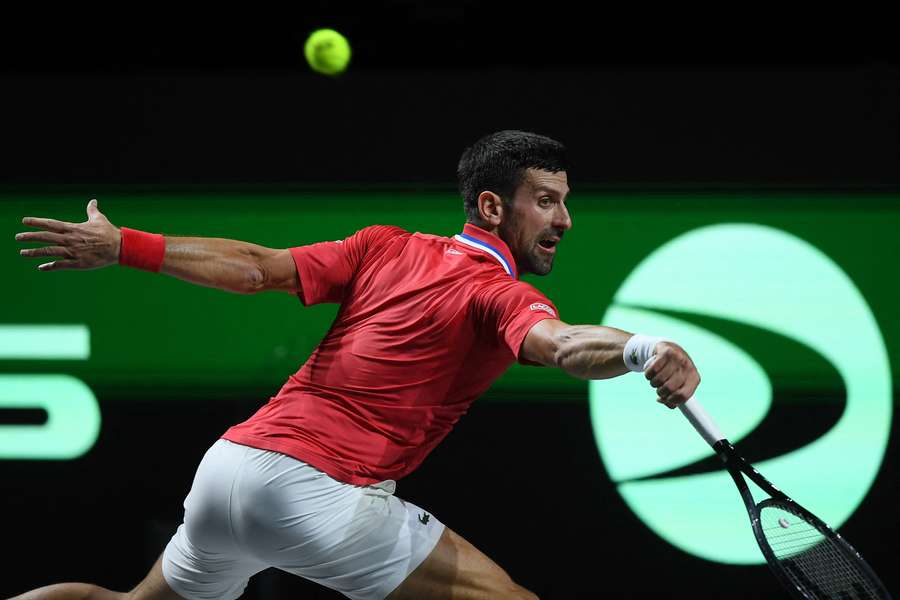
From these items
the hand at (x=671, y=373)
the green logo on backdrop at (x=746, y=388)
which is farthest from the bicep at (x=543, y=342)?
the green logo on backdrop at (x=746, y=388)

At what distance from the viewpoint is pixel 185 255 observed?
3.06 meters

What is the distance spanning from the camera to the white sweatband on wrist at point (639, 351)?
2383mm

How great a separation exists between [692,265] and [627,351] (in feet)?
8.52

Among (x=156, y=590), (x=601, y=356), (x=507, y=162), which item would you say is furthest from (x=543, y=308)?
(x=156, y=590)

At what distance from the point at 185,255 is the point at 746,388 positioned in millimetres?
2776

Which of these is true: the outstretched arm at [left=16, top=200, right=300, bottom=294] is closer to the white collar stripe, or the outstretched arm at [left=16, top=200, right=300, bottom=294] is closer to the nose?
the white collar stripe

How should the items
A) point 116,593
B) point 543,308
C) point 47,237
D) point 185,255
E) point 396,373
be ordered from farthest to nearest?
point 116,593
point 185,255
point 396,373
point 47,237
point 543,308

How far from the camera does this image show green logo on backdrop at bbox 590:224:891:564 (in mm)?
4820

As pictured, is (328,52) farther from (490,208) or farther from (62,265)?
(62,265)

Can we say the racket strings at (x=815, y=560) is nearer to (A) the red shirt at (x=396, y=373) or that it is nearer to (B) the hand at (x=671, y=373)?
(B) the hand at (x=671, y=373)

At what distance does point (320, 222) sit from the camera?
197 inches

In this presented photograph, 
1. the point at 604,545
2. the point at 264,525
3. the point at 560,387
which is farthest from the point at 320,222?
the point at 264,525

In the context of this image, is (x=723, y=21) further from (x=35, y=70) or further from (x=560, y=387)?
(x=35, y=70)

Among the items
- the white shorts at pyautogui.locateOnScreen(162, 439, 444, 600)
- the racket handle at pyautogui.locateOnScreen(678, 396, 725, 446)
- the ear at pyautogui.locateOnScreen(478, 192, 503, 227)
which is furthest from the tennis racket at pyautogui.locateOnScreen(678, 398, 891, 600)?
the ear at pyautogui.locateOnScreen(478, 192, 503, 227)
